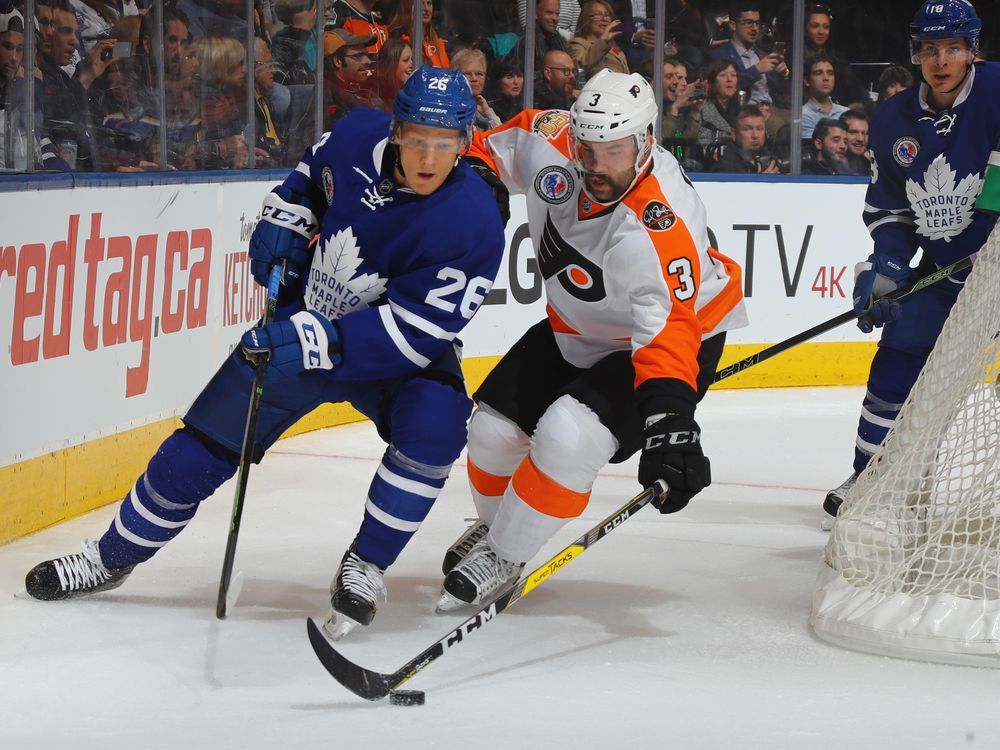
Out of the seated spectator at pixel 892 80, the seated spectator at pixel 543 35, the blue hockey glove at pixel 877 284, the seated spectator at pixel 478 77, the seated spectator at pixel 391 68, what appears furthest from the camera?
the seated spectator at pixel 892 80

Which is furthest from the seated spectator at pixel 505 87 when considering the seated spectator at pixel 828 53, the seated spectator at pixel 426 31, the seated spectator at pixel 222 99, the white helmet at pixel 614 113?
the white helmet at pixel 614 113

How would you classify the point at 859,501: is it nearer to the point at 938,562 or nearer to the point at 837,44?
the point at 938,562

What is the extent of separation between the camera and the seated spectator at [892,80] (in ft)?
22.3

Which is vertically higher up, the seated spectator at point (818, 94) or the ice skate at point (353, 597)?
the seated spectator at point (818, 94)

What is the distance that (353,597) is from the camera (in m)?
2.56

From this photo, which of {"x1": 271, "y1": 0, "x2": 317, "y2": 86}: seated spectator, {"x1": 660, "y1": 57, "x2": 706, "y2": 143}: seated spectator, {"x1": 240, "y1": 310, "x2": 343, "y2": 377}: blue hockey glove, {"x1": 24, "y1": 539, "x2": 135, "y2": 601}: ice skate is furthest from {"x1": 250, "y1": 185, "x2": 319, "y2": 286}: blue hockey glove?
{"x1": 660, "y1": 57, "x2": 706, "y2": 143}: seated spectator

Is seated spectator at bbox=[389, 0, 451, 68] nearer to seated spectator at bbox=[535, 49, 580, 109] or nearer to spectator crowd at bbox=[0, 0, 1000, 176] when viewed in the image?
spectator crowd at bbox=[0, 0, 1000, 176]

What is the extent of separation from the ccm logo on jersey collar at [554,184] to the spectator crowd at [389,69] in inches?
63.4

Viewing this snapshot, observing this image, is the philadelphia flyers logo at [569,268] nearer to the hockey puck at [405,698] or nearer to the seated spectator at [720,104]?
the hockey puck at [405,698]

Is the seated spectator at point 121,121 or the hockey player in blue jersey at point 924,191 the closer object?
the hockey player in blue jersey at point 924,191

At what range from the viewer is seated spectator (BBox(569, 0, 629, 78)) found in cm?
616

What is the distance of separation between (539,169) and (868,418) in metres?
1.25

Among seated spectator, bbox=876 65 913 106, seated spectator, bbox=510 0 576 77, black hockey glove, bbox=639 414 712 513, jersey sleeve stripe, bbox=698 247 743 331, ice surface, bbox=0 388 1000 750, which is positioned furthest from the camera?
seated spectator, bbox=876 65 913 106

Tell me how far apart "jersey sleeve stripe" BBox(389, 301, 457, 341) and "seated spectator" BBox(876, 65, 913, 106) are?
4694 mm
